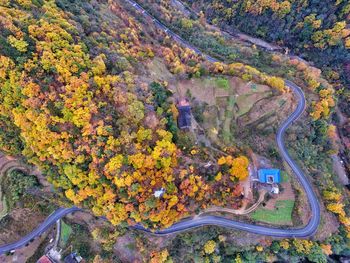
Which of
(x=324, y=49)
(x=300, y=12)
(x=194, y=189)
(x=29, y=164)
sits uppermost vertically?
(x=300, y=12)

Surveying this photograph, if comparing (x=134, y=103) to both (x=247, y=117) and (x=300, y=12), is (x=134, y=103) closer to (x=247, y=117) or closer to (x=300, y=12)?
(x=247, y=117)

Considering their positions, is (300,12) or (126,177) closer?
(126,177)

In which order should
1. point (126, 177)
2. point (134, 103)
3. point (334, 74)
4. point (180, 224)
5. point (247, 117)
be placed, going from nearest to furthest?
point (126, 177) < point (134, 103) < point (180, 224) < point (247, 117) < point (334, 74)

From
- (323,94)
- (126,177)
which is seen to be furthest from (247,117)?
(126,177)

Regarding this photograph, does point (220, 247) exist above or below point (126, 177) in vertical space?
below

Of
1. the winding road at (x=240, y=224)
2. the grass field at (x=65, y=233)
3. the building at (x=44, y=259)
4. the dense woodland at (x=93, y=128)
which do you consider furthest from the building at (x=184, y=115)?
the building at (x=44, y=259)

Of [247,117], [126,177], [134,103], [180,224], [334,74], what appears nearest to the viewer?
[126,177]
